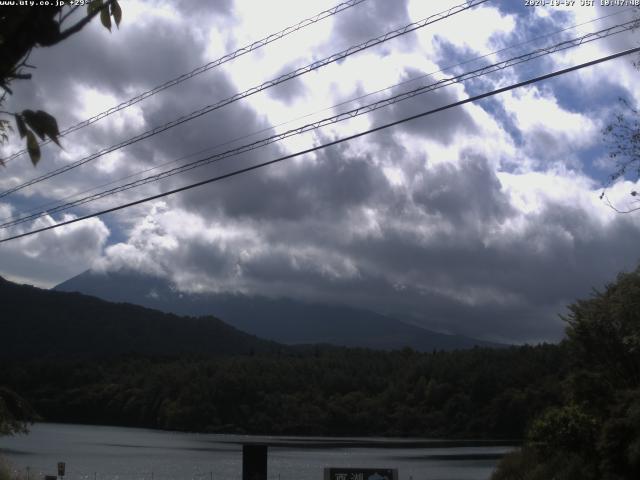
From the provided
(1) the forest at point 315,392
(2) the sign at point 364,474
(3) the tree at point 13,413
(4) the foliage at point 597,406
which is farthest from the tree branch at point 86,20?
(1) the forest at point 315,392

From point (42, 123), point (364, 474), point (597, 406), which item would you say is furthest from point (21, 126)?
point (597, 406)

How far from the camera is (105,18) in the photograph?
494 cm

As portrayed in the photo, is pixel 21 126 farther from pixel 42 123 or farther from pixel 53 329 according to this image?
pixel 53 329

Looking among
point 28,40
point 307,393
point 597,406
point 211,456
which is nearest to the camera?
point 28,40

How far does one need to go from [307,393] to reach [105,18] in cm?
12204

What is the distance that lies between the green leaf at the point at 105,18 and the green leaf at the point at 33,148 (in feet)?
2.88

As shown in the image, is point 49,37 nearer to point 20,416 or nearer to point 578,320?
point 20,416

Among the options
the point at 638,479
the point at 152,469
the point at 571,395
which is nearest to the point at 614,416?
the point at 638,479

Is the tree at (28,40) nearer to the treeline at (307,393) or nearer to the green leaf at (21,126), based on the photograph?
the green leaf at (21,126)

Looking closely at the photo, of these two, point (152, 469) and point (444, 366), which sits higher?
point (444, 366)

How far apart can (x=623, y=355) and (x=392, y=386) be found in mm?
95268

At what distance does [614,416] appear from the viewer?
23.2 metres

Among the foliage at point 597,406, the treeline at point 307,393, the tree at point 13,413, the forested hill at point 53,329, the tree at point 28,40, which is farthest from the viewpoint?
the forested hill at point 53,329

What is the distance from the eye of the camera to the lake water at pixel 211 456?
194 ft
